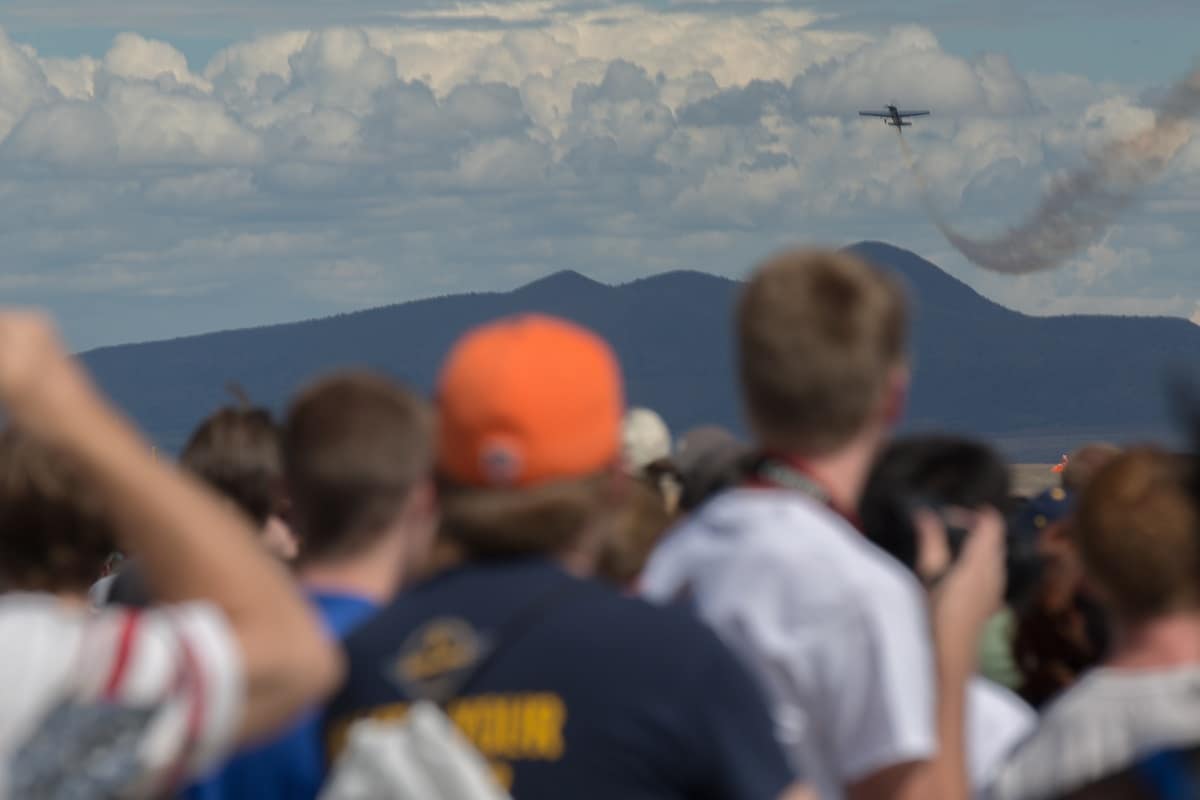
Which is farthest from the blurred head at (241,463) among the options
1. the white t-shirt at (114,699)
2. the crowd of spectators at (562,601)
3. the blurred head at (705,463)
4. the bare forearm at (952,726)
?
the white t-shirt at (114,699)

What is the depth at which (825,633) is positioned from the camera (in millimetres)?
4324

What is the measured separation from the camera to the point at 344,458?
15.9 ft

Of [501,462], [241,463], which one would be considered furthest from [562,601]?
[241,463]

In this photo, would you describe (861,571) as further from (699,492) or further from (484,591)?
(699,492)

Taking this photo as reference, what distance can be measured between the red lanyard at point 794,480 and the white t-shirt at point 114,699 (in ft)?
5.95

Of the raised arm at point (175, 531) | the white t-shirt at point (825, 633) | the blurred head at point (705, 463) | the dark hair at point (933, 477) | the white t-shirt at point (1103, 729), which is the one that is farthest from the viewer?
the blurred head at point (705, 463)

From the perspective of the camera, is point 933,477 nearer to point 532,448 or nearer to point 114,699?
point 532,448

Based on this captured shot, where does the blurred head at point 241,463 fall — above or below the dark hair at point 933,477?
below

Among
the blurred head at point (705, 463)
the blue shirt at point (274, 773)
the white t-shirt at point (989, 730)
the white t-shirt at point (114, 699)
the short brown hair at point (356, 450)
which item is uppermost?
the white t-shirt at point (114, 699)

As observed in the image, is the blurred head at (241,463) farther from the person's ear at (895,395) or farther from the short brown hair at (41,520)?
the person's ear at (895,395)

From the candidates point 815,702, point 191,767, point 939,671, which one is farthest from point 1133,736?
point 191,767

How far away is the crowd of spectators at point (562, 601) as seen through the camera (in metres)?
3.07

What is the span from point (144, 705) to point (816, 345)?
1935 mm

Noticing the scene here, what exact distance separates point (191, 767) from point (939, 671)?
205 cm
